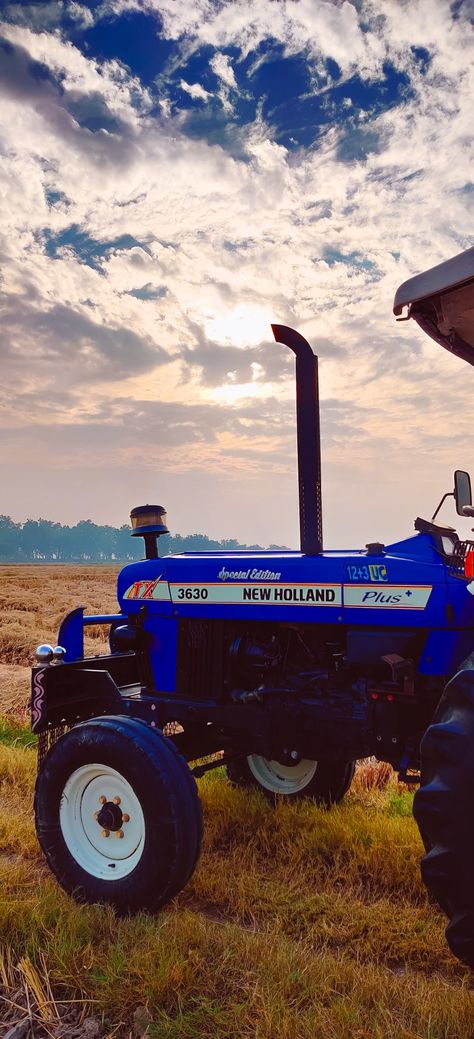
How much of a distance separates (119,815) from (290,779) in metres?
1.87

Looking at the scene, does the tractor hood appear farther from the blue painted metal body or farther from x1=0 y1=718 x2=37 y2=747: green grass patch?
x1=0 y1=718 x2=37 y2=747: green grass patch

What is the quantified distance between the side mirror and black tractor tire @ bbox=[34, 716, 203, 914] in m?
1.82

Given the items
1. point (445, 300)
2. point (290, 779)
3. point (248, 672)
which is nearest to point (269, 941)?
point (248, 672)

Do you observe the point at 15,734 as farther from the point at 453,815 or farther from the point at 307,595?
the point at 453,815

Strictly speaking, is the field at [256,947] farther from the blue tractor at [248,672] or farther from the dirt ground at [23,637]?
the dirt ground at [23,637]

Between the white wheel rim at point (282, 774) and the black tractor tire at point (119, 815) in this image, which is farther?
the white wheel rim at point (282, 774)

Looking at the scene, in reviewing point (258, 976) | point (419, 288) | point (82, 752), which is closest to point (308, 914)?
point (258, 976)

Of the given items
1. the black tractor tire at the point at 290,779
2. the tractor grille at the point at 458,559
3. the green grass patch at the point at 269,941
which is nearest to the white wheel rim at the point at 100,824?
the green grass patch at the point at 269,941

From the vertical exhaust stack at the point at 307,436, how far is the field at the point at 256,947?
175 cm

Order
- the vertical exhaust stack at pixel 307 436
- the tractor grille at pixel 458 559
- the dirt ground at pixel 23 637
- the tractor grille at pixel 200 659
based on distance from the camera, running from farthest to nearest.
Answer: the dirt ground at pixel 23 637 → the tractor grille at pixel 200 659 → the vertical exhaust stack at pixel 307 436 → the tractor grille at pixel 458 559

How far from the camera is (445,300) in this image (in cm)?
319

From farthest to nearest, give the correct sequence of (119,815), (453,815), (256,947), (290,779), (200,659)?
1. (290,779)
2. (200,659)
3. (119,815)
4. (256,947)
5. (453,815)

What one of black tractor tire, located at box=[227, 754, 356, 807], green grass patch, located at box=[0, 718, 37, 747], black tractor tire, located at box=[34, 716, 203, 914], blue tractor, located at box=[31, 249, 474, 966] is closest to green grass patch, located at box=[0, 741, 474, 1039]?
black tractor tire, located at box=[34, 716, 203, 914]

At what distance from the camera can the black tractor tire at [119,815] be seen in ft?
12.1
